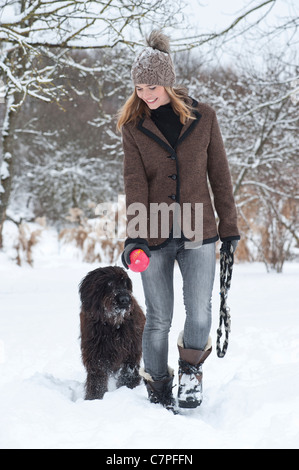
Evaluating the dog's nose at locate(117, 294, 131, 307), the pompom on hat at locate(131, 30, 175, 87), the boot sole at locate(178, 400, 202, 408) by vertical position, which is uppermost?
the pompom on hat at locate(131, 30, 175, 87)

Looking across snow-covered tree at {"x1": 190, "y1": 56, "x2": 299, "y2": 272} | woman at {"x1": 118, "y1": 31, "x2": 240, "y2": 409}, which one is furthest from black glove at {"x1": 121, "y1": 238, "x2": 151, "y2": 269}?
snow-covered tree at {"x1": 190, "y1": 56, "x2": 299, "y2": 272}

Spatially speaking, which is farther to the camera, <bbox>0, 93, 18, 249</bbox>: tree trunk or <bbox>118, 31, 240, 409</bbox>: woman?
<bbox>0, 93, 18, 249</bbox>: tree trunk

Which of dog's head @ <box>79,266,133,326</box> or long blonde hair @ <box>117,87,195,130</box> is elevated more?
long blonde hair @ <box>117,87,195,130</box>

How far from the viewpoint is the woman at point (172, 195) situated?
2.17 meters

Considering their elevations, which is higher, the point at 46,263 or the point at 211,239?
the point at 211,239

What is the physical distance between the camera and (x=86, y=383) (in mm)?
2703

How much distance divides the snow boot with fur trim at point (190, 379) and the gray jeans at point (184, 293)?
0.14 feet

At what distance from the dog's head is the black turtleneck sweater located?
954 millimetres

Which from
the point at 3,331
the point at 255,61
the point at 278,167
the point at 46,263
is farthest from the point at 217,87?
the point at 3,331

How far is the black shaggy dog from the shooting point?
2.68 metres

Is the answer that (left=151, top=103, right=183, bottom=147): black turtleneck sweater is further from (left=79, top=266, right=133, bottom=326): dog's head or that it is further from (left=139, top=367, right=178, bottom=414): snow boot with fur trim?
(left=139, top=367, right=178, bottom=414): snow boot with fur trim

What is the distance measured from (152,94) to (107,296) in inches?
46.5
